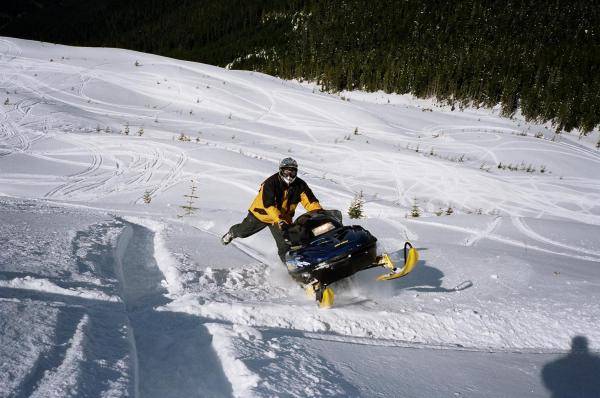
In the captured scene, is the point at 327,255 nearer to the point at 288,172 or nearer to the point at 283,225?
the point at 283,225

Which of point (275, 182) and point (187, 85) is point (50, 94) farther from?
point (275, 182)

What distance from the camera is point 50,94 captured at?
19750mm

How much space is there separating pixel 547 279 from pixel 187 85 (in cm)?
2149

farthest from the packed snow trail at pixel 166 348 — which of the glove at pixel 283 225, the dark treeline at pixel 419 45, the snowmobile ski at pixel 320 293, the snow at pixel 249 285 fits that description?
the dark treeline at pixel 419 45

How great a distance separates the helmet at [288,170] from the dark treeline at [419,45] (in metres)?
31.2

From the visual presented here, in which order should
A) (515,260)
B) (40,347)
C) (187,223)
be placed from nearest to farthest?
(40,347), (515,260), (187,223)

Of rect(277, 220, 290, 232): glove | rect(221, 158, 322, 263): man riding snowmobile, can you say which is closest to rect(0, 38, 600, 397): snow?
rect(221, 158, 322, 263): man riding snowmobile

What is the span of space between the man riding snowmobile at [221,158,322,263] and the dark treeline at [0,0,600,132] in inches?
1217

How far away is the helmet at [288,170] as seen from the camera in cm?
560

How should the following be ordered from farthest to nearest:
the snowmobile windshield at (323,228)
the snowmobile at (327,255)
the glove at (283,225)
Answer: the glove at (283,225) < the snowmobile windshield at (323,228) < the snowmobile at (327,255)

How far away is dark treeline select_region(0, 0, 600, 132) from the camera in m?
34.5

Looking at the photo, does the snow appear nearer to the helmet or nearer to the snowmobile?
the snowmobile

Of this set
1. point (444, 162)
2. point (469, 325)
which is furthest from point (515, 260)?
point (444, 162)

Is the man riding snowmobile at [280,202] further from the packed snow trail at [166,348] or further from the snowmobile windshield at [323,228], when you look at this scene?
the packed snow trail at [166,348]
